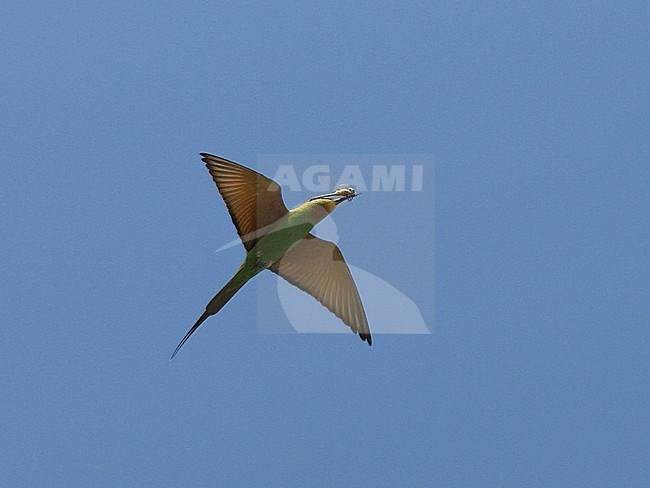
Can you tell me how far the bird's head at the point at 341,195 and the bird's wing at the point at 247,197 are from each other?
166 millimetres

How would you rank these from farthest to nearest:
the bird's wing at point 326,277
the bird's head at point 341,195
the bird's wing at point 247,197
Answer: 1. the bird's wing at point 326,277
2. the bird's head at point 341,195
3. the bird's wing at point 247,197

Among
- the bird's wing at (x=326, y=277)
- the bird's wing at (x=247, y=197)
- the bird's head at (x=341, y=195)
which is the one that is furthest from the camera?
the bird's wing at (x=326, y=277)

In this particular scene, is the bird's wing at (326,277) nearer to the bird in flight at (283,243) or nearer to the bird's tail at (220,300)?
the bird in flight at (283,243)

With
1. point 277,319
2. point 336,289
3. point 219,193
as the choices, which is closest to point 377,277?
point 336,289

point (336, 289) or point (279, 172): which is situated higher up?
point (279, 172)

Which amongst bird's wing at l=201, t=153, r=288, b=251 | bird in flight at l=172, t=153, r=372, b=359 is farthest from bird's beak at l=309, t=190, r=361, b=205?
bird's wing at l=201, t=153, r=288, b=251

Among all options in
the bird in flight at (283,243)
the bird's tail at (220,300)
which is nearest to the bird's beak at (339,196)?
the bird in flight at (283,243)

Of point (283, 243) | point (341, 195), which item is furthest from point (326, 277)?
point (341, 195)

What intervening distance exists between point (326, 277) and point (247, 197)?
533 millimetres

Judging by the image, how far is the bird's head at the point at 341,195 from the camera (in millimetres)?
3680

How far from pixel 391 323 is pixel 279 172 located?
2.38ft

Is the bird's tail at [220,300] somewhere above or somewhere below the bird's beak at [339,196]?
below

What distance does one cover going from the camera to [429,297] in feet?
12.9

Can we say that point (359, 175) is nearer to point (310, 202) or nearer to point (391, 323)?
point (310, 202)
